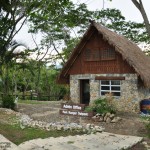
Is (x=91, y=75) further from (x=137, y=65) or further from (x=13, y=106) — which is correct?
(x=13, y=106)

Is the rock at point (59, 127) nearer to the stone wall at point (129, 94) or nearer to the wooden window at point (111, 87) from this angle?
the stone wall at point (129, 94)

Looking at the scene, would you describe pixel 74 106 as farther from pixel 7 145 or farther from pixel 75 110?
pixel 7 145

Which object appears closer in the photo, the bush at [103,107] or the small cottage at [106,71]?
the bush at [103,107]

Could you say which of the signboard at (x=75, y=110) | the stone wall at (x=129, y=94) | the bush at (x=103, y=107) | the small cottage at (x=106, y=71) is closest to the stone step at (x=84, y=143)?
the signboard at (x=75, y=110)

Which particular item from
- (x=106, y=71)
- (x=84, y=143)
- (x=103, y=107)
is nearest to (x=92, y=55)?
(x=106, y=71)

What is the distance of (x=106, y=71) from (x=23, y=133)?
9641 mm

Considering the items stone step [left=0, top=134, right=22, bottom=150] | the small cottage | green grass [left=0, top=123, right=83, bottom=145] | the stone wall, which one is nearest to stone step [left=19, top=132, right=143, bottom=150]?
stone step [left=0, top=134, right=22, bottom=150]

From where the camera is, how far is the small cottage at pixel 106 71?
1667 cm

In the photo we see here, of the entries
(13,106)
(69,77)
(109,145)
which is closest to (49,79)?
(69,77)

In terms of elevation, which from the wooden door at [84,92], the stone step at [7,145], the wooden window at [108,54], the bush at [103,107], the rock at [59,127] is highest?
the wooden window at [108,54]

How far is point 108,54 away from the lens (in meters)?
18.1

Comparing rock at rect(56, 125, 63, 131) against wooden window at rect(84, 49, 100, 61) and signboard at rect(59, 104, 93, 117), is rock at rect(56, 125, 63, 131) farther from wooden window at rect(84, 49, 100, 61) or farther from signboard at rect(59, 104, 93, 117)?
wooden window at rect(84, 49, 100, 61)

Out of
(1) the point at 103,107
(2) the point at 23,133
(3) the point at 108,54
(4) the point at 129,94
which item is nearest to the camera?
(2) the point at 23,133

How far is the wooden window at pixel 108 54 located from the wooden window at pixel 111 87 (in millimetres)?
1585
